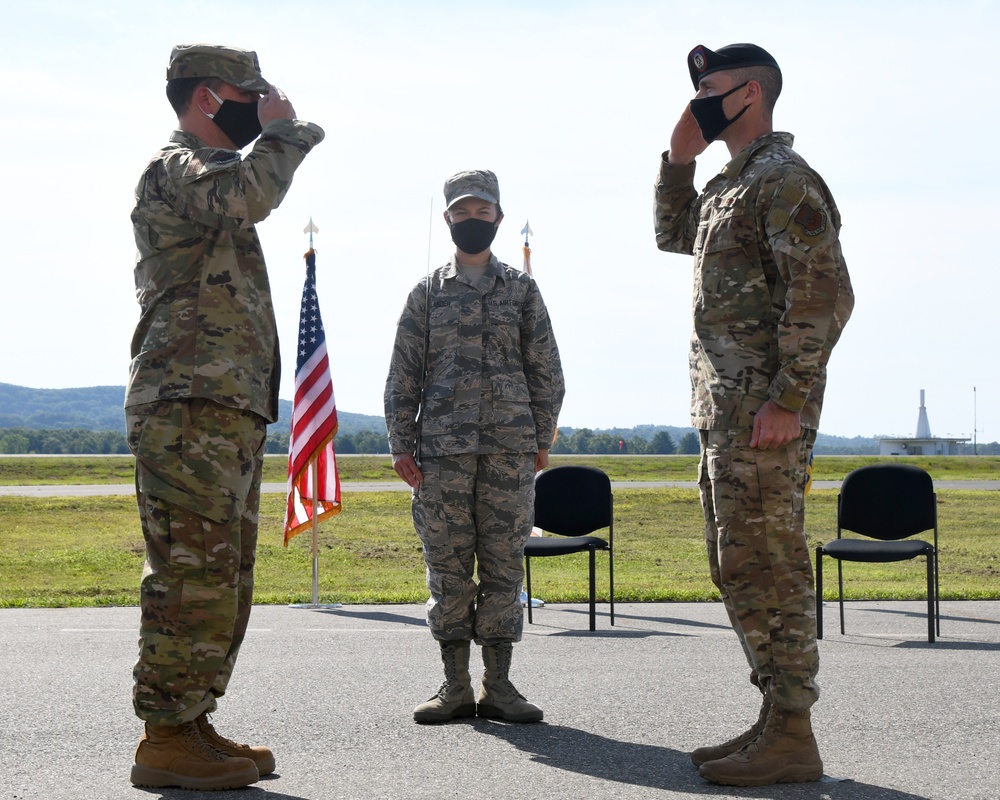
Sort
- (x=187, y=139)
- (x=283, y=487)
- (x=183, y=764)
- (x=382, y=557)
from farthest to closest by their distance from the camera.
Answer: (x=283, y=487)
(x=382, y=557)
(x=187, y=139)
(x=183, y=764)

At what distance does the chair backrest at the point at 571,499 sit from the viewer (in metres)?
9.07

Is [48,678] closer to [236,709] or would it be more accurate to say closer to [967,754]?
[236,709]

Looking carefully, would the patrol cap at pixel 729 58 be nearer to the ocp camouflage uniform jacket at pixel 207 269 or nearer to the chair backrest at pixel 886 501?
the ocp camouflage uniform jacket at pixel 207 269

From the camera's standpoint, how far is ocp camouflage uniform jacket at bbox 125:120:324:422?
3766 millimetres

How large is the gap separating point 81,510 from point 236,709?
16.6 meters

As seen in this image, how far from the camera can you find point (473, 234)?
5254 millimetres

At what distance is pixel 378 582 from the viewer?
12281 mm

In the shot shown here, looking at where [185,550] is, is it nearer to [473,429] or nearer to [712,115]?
[473,429]

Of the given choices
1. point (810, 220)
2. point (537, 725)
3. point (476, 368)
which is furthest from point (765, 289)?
point (537, 725)

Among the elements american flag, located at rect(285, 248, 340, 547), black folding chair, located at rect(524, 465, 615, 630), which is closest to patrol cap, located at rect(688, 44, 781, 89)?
black folding chair, located at rect(524, 465, 615, 630)

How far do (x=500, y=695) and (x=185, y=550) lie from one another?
1.78 m

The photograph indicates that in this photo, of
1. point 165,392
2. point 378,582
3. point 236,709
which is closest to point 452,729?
point 236,709

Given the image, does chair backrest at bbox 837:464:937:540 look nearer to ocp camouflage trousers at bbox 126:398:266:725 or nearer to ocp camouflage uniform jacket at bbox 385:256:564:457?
ocp camouflage uniform jacket at bbox 385:256:564:457

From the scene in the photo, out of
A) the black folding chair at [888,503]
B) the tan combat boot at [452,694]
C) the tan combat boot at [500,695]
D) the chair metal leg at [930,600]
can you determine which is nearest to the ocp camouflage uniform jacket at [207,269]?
the tan combat boot at [452,694]
